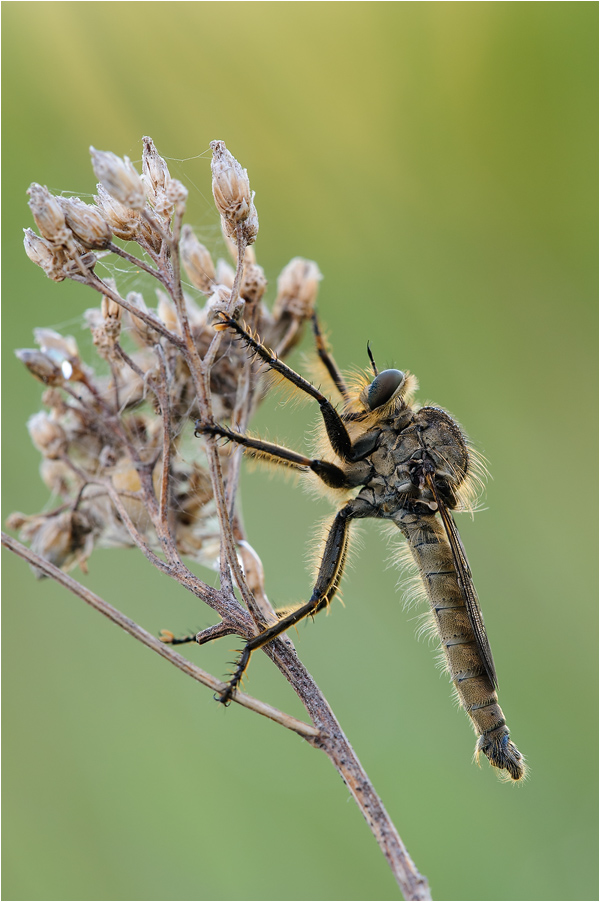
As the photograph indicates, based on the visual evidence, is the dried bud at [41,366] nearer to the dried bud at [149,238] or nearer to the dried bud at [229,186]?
the dried bud at [149,238]

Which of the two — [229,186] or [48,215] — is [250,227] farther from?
[48,215]

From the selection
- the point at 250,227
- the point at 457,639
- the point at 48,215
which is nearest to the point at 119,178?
the point at 48,215

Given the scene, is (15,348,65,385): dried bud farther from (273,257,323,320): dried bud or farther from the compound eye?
the compound eye

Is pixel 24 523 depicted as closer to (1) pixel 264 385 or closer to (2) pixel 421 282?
(1) pixel 264 385

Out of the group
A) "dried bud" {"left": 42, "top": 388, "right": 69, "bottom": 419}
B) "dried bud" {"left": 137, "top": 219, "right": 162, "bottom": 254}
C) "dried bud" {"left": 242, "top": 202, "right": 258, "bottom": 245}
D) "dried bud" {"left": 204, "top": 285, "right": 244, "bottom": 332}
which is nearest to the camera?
"dried bud" {"left": 137, "top": 219, "right": 162, "bottom": 254}

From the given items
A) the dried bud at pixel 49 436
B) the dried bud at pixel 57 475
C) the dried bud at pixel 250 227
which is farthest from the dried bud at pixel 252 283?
the dried bud at pixel 57 475

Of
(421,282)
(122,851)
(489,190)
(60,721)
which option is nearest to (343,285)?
(421,282)

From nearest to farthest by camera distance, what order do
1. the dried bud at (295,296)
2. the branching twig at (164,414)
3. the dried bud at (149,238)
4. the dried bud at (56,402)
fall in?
the branching twig at (164,414) < the dried bud at (149,238) < the dried bud at (56,402) < the dried bud at (295,296)

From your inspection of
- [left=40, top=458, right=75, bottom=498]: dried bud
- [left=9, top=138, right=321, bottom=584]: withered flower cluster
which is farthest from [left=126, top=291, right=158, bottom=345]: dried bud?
[left=40, top=458, right=75, bottom=498]: dried bud
